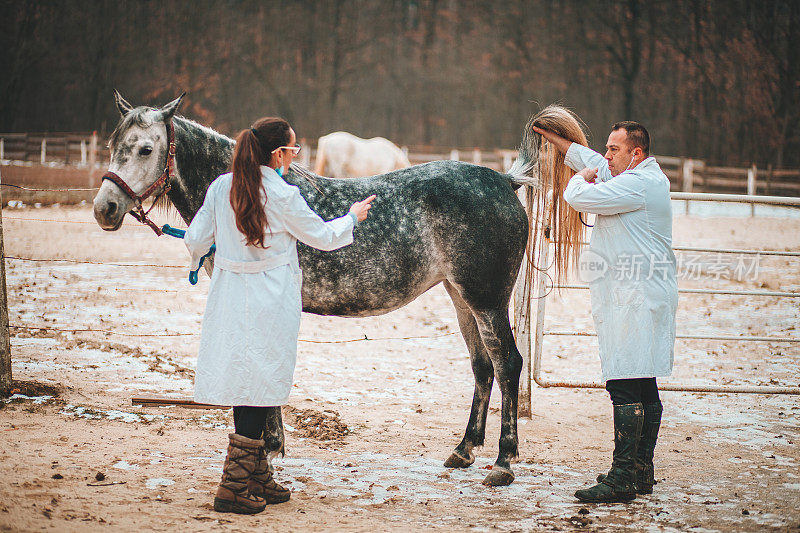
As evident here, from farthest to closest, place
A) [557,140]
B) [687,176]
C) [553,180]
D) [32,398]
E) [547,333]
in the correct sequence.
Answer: [687,176], [547,333], [32,398], [553,180], [557,140]

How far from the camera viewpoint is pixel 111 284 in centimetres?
830

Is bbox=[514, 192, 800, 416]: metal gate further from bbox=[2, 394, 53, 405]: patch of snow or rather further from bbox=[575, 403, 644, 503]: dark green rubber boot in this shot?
bbox=[2, 394, 53, 405]: patch of snow

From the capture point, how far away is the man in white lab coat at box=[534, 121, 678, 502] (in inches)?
135

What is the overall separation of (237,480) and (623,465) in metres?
1.89

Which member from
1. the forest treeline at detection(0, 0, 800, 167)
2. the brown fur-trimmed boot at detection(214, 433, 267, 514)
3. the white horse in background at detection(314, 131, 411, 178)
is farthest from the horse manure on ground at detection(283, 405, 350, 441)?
the forest treeline at detection(0, 0, 800, 167)

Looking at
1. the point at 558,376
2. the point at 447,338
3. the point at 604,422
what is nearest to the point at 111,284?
the point at 447,338

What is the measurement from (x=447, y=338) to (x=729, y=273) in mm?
5639

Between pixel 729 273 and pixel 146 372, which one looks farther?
pixel 729 273

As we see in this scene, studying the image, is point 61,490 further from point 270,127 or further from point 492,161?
point 492,161

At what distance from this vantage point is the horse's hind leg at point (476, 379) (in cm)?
406

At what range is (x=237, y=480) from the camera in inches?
122

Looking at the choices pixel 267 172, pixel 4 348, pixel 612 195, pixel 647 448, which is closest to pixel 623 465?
pixel 647 448

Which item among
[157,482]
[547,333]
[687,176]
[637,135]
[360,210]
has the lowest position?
[157,482]

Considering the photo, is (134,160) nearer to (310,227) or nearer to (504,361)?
(310,227)
